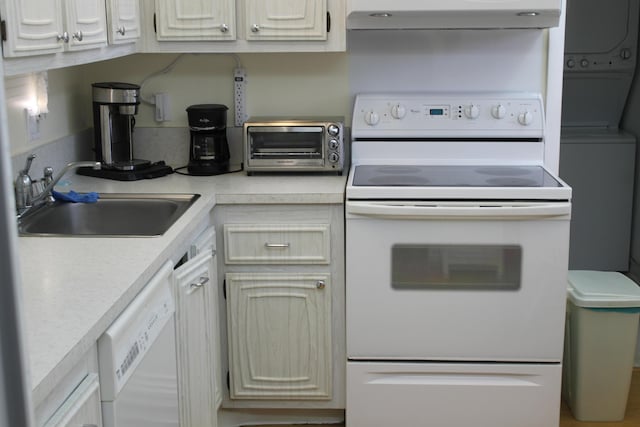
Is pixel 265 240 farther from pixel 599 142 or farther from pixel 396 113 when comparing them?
pixel 599 142

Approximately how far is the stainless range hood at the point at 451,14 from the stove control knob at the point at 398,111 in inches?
11.6

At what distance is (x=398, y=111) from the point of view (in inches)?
130

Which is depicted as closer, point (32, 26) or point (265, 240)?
point (32, 26)

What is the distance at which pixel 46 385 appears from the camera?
4.46 feet

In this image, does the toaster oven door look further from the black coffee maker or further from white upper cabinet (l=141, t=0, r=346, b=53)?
white upper cabinet (l=141, t=0, r=346, b=53)

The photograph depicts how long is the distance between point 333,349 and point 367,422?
279mm

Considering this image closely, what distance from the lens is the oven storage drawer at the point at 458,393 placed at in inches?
118

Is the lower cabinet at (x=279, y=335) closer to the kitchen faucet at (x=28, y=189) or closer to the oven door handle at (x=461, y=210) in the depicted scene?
the oven door handle at (x=461, y=210)

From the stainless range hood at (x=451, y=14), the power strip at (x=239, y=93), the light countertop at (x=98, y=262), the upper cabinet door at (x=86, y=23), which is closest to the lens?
the light countertop at (x=98, y=262)

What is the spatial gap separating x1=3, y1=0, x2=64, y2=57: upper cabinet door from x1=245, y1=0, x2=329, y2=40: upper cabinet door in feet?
3.13

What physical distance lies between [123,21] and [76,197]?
0.59 m

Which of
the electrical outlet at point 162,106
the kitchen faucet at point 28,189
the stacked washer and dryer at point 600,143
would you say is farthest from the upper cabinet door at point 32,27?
the stacked washer and dryer at point 600,143

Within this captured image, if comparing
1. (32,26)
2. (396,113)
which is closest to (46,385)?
(32,26)

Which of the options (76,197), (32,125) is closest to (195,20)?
(32,125)
